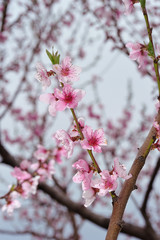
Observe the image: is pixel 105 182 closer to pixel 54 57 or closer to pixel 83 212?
pixel 54 57

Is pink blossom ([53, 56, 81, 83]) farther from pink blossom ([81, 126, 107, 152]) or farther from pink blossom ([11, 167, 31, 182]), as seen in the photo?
pink blossom ([11, 167, 31, 182])

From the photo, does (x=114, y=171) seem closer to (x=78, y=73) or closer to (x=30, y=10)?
(x=78, y=73)

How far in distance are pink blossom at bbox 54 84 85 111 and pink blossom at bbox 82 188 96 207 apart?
35 centimetres

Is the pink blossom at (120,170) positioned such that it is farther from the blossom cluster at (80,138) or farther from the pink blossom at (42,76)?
the pink blossom at (42,76)

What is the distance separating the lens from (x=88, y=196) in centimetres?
102

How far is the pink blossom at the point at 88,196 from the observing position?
3.33ft

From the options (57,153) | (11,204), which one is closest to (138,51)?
(11,204)

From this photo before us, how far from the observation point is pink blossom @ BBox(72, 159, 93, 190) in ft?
3.26

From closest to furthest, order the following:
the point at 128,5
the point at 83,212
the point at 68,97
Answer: the point at 68,97, the point at 128,5, the point at 83,212

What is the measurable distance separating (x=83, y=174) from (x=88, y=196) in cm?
9

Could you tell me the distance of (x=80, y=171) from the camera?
3.31ft

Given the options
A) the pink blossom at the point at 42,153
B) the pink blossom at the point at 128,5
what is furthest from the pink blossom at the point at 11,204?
the pink blossom at the point at 128,5

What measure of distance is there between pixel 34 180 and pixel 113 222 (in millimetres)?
1469

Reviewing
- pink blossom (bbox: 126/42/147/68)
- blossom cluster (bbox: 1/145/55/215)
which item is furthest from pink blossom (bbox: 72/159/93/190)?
blossom cluster (bbox: 1/145/55/215)
